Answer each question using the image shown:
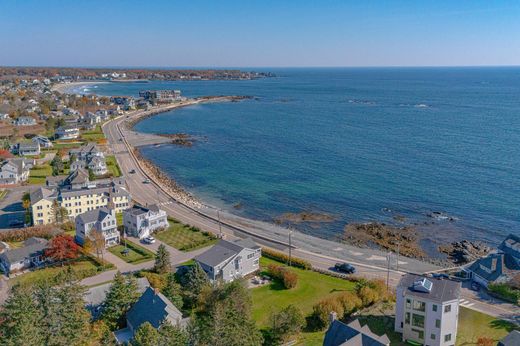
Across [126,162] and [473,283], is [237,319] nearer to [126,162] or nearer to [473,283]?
[473,283]

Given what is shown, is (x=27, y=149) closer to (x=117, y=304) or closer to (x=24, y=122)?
(x=24, y=122)

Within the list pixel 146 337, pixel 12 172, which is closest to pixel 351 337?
pixel 146 337

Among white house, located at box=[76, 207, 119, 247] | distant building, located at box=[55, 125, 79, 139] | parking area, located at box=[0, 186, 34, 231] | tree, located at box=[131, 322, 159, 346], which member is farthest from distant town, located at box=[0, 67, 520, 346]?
distant building, located at box=[55, 125, 79, 139]

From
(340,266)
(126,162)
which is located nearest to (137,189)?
(126,162)

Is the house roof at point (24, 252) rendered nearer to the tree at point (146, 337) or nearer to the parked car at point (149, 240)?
the parked car at point (149, 240)

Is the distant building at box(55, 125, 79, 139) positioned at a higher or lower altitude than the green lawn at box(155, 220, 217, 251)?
higher

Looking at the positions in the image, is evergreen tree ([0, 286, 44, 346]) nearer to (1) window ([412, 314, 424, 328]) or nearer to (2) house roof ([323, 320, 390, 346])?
(2) house roof ([323, 320, 390, 346])
